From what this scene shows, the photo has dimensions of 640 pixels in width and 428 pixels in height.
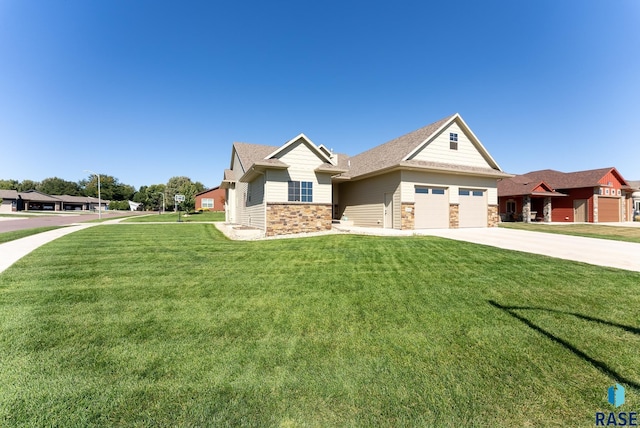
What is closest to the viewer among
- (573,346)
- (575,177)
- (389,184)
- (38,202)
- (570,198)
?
(573,346)

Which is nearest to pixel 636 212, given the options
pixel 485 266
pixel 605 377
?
pixel 485 266

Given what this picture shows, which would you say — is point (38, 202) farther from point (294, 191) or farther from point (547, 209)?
point (547, 209)

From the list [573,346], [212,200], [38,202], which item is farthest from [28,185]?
[573,346]

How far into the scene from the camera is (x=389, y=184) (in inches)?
651

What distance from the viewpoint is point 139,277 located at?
5961 mm

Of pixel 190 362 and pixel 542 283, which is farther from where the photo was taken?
pixel 542 283

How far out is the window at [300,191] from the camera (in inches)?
571

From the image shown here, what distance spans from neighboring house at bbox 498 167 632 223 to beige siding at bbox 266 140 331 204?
65.5 feet

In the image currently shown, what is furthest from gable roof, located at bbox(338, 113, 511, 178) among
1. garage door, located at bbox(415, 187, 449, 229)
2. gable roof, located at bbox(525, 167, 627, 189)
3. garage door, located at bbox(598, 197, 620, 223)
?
garage door, located at bbox(598, 197, 620, 223)

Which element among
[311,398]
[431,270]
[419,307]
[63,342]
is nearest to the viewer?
[311,398]

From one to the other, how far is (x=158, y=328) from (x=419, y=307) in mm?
4089

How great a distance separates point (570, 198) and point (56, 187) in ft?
430

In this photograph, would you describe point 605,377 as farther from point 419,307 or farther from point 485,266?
point 485,266

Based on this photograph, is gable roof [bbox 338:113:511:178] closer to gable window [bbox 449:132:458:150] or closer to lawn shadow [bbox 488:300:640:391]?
gable window [bbox 449:132:458:150]
